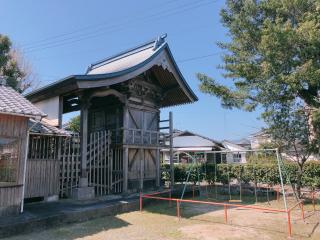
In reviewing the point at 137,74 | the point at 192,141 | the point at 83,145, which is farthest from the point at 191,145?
the point at 83,145

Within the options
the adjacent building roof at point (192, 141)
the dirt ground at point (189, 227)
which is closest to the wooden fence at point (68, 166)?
the dirt ground at point (189, 227)

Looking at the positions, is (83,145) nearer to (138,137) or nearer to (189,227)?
(138,137)

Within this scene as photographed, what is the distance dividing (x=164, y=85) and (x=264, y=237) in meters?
10.1

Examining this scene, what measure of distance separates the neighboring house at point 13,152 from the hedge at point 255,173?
7116 mm

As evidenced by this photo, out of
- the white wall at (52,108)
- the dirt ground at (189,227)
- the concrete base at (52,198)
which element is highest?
the white wall at (52,108)

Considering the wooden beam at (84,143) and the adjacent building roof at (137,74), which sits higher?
the adjacent building roof at (137,74)

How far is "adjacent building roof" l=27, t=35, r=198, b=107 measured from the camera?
10.4 metres

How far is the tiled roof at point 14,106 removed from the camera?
7.37 m

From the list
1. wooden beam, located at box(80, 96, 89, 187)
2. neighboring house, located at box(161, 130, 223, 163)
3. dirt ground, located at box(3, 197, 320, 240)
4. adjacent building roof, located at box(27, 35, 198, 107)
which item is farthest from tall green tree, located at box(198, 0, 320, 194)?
neighboring house, located at box(161, 130, 223, 163)

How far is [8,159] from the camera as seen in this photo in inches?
307

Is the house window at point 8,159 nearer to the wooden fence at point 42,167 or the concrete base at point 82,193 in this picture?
the wooden fence at point 42,167

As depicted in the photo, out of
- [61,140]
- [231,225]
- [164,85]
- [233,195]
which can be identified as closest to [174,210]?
[231,225]

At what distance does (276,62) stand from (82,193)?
8.75m

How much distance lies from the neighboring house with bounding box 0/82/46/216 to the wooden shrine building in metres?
2.49
